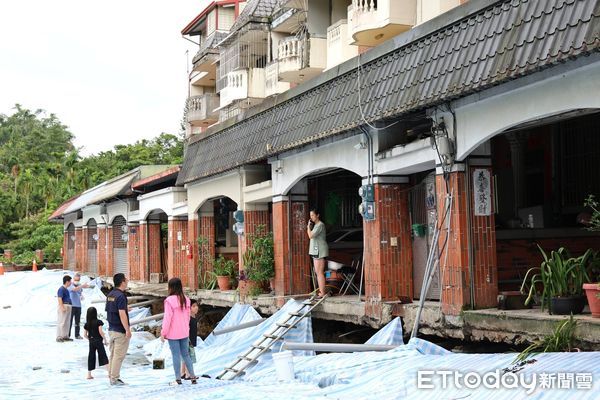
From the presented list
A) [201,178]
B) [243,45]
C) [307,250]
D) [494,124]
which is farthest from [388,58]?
[243,45]

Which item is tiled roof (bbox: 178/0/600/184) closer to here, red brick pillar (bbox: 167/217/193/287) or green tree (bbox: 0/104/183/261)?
red brick pillar (bbox: 167/217/193/287)

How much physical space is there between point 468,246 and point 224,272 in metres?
10.5

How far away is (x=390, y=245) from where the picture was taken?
13375 millimetres

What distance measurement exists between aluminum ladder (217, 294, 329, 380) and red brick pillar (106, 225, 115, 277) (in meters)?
19.5

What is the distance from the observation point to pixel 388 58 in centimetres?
1266

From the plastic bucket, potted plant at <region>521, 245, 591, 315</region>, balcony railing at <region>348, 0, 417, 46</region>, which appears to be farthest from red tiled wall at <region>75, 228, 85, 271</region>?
potted plant at <region>521, 245, 591, 315</region>

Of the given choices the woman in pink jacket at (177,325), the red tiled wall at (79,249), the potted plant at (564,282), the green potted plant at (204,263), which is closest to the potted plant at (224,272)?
the green potted plant at (204,263)

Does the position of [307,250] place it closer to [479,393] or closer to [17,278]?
[479,393]

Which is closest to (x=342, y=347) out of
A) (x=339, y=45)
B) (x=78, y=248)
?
(x=339, y=45)

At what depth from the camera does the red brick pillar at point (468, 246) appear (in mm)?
11180

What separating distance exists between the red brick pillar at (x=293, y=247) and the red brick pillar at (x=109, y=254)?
17484mm

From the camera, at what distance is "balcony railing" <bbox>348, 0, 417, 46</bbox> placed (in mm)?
14930

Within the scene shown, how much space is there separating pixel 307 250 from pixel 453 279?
6199 millimetres

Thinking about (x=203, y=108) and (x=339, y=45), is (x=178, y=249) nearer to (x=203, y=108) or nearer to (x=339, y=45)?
(x=339, y=45)
